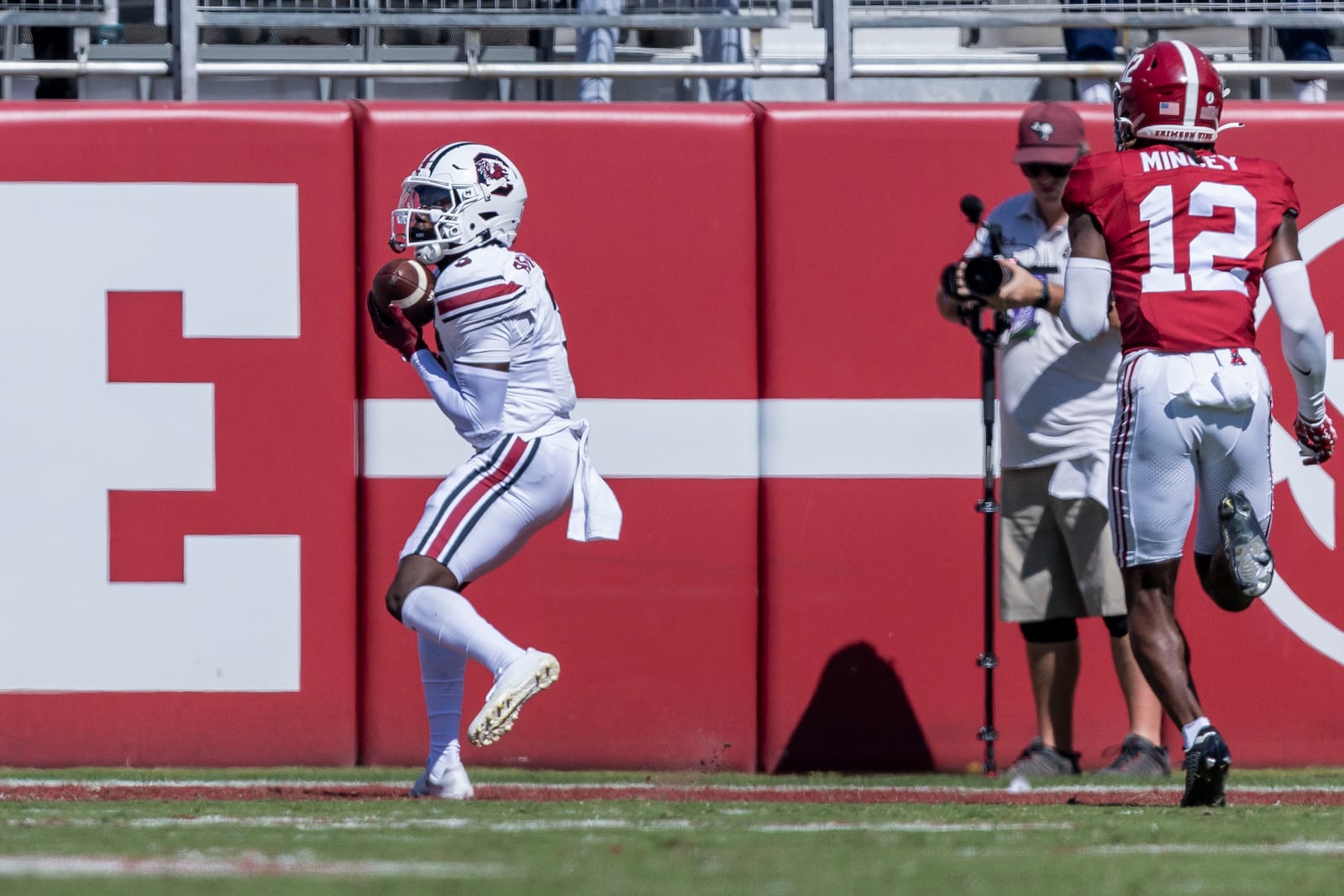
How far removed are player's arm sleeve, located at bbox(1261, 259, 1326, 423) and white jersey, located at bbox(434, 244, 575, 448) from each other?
5.81 ft

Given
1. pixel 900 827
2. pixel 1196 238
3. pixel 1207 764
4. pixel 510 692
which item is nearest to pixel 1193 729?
pixel 1207 764

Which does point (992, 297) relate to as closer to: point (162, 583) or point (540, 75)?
point (540, 75)

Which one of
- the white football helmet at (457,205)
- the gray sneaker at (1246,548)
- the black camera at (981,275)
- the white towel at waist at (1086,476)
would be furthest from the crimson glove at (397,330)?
the gray sneaker at (1246,548)

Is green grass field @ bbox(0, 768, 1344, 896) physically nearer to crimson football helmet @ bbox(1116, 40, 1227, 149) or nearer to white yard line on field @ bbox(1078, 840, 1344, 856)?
white yard line on field @ bbox(1078, 840, 1344, 856)

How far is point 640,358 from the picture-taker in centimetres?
579

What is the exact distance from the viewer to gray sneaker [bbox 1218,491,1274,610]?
4.37 m

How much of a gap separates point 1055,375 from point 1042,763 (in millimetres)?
1128

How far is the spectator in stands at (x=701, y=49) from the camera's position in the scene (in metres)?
6.20

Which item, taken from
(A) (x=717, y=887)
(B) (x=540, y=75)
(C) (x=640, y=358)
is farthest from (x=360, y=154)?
(A) (x=717, y=887)

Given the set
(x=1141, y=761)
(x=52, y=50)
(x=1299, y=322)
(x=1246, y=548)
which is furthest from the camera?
(x=52, y=50)

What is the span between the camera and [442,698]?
497 cm

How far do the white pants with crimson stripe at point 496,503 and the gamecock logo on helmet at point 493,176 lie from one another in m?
0.66

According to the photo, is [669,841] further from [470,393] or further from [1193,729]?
[470,393]

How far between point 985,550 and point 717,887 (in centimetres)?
264
